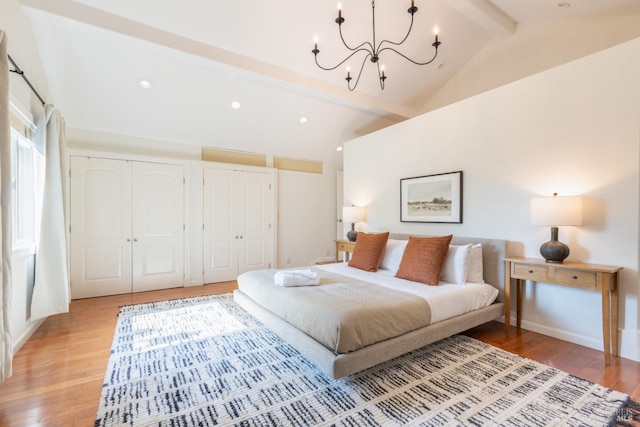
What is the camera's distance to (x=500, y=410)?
1796 mm

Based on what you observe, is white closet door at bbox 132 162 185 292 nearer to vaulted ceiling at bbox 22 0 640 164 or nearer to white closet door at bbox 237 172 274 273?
vaulted ceiling at bbox 22 0 640 164

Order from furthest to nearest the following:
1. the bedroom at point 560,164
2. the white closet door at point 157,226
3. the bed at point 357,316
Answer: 1. the white closet door at point 157,226
2. the bedroom at point 560,164
3. the bed at point 357,316

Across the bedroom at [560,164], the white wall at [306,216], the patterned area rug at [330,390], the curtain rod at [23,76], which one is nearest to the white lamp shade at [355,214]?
the bedroom at [560,164]

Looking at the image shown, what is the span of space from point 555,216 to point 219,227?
15.7ft

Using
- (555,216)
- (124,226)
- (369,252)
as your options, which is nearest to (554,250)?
(555,216)

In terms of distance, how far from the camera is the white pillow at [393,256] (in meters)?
3.72

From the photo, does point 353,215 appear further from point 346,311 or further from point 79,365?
point 79,365

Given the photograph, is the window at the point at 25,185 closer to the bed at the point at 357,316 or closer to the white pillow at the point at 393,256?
the bed at the point at 357,316

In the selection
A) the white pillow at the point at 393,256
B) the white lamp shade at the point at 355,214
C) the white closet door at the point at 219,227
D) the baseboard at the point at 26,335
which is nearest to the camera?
the baseboard at the point at 26,335

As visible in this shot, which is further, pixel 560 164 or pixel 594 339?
pixel 560 164

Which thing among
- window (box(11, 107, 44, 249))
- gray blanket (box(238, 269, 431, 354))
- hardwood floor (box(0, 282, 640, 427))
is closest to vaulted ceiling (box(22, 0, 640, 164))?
window (box(11, 107, 44, 249))

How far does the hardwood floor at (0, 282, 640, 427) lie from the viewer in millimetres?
1817

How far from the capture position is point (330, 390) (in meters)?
2.00

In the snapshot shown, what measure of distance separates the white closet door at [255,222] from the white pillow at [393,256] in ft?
9.17
